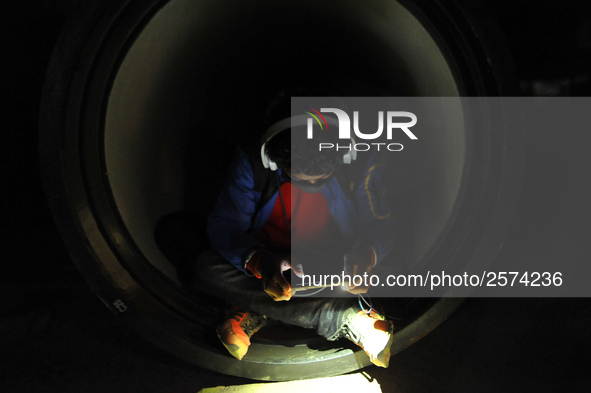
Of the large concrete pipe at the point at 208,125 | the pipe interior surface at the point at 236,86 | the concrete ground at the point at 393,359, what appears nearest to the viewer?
the large concrete pipe at the point at 208,125

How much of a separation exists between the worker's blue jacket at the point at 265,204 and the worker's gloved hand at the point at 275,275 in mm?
81

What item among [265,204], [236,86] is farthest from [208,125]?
[265,204]

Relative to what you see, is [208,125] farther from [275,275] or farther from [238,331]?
[238,331]

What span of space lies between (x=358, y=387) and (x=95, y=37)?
1.39 meters

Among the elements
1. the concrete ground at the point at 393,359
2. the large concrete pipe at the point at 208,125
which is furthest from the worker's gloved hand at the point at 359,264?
the concrete ground at the point at 393,359

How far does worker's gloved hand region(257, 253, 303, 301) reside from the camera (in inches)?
53.1

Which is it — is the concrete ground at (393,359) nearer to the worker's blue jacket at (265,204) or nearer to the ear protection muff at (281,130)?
the worker's blue jacket at (265,204)

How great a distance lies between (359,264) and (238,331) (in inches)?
18.8

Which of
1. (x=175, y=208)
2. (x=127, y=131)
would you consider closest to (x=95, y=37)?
(x=127, y=131)

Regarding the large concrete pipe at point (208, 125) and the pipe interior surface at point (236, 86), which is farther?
the pipe interior surface at point (236, 86)

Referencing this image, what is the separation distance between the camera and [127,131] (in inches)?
54.6

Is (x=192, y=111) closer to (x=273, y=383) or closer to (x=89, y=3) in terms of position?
(x=89, y=3)

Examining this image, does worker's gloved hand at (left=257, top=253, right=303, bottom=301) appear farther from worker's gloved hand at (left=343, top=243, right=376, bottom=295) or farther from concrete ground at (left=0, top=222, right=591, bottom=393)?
concrete ground at (left=0, top=222, right=591, bottom=393)

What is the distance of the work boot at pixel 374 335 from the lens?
52.9 inches
